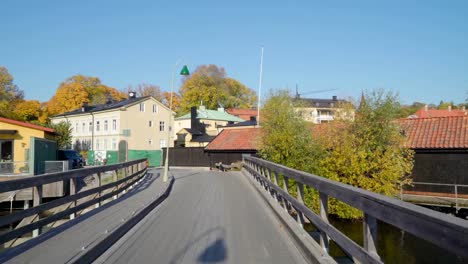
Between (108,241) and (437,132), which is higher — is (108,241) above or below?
below

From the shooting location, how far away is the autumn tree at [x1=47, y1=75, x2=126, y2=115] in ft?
275

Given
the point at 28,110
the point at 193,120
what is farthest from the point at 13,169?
the point at 28,110

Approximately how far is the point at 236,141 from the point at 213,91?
52.5 meters

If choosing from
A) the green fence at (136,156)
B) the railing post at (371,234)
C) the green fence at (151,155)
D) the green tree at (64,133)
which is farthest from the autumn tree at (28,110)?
the railing post at (371,234)

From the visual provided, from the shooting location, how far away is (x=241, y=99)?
110m

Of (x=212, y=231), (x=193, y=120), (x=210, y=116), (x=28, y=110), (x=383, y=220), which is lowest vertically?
(x=212, y=231)

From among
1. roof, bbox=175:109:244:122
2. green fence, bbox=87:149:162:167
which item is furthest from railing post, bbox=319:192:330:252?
roof, bbox=175:109:244:122

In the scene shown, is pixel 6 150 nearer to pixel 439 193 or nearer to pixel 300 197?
pixel 439 193

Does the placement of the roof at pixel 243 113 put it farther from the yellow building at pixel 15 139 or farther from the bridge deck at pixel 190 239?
the bridge deck at pixel 190 239

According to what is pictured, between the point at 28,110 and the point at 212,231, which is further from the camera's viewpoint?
the point at 28,110

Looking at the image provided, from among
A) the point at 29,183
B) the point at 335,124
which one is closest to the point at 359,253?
the point at 29,183

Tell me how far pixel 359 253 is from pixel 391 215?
0.75m

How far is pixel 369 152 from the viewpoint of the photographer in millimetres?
21484

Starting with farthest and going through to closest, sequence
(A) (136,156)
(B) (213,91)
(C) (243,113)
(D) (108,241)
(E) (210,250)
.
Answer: (C) (243,113)
(B) (213,91)
(A) (136,156)
(D) (108,241)
(E) (210,250)
